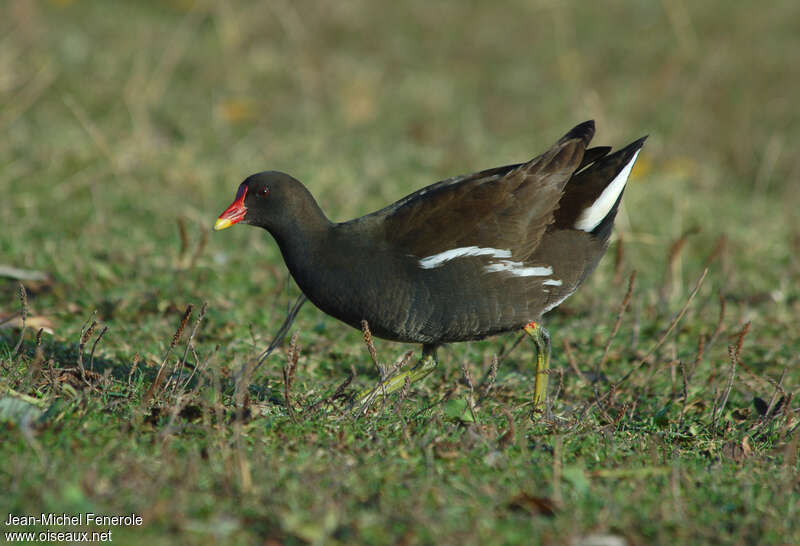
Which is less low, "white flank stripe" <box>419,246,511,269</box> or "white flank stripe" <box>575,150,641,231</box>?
"white flank stripe" <box>575,150,641,231</box>

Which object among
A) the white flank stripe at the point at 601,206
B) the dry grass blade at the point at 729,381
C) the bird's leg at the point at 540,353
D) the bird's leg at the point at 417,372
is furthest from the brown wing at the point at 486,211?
the dry grass blade at the point at 729,381

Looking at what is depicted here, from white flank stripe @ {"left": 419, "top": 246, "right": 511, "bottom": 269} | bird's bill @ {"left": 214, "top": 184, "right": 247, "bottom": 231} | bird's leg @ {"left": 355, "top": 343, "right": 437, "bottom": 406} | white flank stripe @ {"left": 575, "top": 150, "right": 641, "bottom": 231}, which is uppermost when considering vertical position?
bird's bill @ {"left": 214, "top": 184, "right": 247, "bottom": 231}

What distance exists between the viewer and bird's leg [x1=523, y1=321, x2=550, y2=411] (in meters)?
3.43

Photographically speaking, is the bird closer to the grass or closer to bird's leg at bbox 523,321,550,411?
bird's leg at bbox 523,321,550,411

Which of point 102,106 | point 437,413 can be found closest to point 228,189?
point 102,106

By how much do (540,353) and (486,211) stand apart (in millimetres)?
675

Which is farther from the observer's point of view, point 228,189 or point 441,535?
point 228,189

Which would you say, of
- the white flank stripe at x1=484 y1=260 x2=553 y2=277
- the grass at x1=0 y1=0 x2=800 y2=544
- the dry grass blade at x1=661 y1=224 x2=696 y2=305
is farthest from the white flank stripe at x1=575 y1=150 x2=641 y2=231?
the dry grass blade at x1=661 y1=224 x2=696 y2=305

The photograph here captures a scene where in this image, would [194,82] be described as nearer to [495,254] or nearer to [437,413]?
[495,254]

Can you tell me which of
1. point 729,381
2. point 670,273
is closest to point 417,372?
point 729,381

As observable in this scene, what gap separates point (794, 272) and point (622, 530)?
11.7 ft

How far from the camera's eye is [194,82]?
809 centimetres

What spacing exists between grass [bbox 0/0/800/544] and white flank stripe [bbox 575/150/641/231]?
1.49ft

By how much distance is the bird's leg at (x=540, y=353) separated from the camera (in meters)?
3.43
